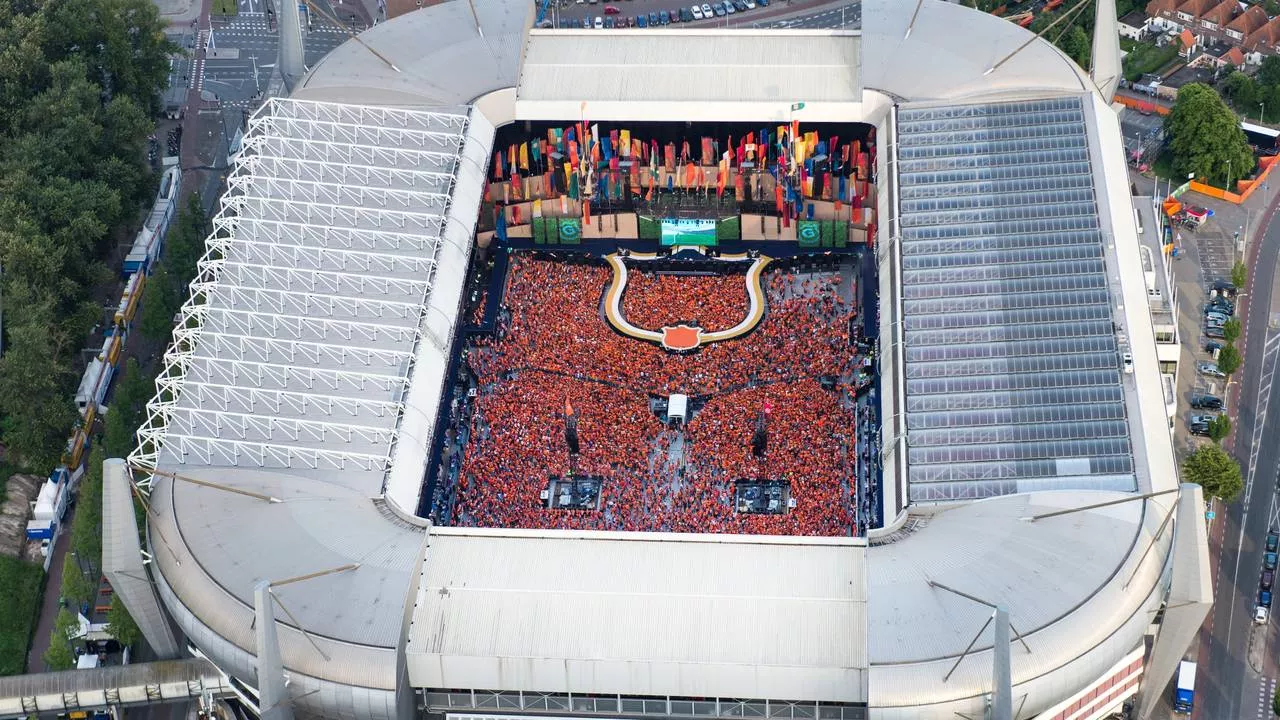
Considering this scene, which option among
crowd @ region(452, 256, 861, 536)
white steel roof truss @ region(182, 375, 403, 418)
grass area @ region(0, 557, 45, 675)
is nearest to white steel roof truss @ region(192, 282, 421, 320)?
white steel roof truss @ region(182, 375, 403, 418)

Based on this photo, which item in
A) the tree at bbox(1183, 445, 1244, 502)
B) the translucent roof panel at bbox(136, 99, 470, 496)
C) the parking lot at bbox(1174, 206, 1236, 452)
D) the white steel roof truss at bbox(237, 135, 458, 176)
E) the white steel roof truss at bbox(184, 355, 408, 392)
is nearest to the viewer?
the translucent roof panel at bbox(136, 99, 470, 496)

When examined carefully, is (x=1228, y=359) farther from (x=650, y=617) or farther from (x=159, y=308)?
(x=159, y=308)

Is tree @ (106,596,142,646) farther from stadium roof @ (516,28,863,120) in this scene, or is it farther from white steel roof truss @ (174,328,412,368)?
stadium roof @ (516,28,863,120)

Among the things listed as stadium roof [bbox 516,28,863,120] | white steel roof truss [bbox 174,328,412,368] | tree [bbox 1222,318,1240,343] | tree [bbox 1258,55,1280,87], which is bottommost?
white steel roof truss [bbox 174,328,412,368]

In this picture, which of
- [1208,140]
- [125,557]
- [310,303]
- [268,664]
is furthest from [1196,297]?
[125,557]

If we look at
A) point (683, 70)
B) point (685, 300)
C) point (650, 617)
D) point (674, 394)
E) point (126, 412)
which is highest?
point (683, 70)
